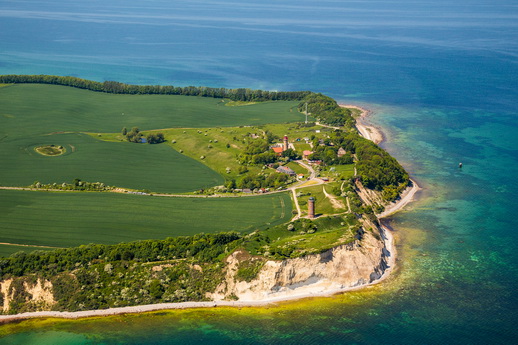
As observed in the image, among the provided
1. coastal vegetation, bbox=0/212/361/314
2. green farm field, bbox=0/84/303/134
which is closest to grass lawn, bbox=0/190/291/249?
coastal vegetation, bbox=0/212/361/314

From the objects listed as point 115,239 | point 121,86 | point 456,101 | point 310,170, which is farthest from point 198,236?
point 456,101

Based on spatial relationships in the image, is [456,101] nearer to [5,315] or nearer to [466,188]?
[466,188]

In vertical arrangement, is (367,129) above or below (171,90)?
below

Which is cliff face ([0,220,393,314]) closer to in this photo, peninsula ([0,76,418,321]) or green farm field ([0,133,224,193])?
peninsula ([0,76,418,321])

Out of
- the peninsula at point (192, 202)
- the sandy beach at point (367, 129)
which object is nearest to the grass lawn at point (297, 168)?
the peninsula at point (192, 202)

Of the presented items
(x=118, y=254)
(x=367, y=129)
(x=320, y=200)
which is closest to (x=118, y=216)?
(x=118, y=254)

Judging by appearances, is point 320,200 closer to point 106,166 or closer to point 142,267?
point 142,267

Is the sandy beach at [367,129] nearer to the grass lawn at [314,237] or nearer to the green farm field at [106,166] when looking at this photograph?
the green farm field at [106,166]
